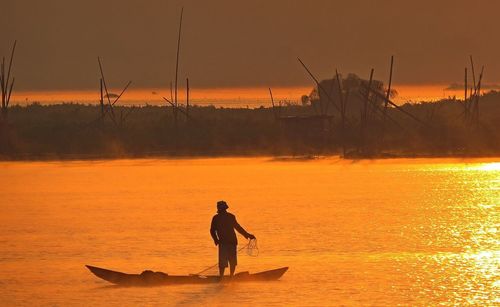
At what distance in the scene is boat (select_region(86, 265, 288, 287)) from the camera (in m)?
15.6

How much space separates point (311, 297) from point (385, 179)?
23.7 metres

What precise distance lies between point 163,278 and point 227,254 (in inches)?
40.7

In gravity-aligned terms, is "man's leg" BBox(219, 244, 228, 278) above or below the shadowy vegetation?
below

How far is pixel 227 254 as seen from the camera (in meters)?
15.1

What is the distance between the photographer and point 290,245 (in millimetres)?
20297

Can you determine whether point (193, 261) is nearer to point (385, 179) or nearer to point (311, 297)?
point (311, 297)

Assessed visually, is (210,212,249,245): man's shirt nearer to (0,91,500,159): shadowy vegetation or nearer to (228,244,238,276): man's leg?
(228,244,238,276): man's leg

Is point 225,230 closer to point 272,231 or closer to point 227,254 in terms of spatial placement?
point 227,254

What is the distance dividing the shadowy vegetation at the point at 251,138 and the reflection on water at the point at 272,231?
20.9ft

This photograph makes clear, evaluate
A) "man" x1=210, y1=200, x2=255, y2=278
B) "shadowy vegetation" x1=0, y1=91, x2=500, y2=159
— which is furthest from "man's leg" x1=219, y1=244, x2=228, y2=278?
"shadowy vegetation" x1=0, y1=91, x2=500, y2=159

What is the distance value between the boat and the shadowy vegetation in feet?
105

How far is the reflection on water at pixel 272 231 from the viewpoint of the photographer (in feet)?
50.4

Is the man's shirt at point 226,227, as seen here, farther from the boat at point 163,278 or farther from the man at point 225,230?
the boat at point 163,278

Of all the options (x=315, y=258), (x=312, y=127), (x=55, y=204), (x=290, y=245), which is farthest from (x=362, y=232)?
(x=312, y=127)
